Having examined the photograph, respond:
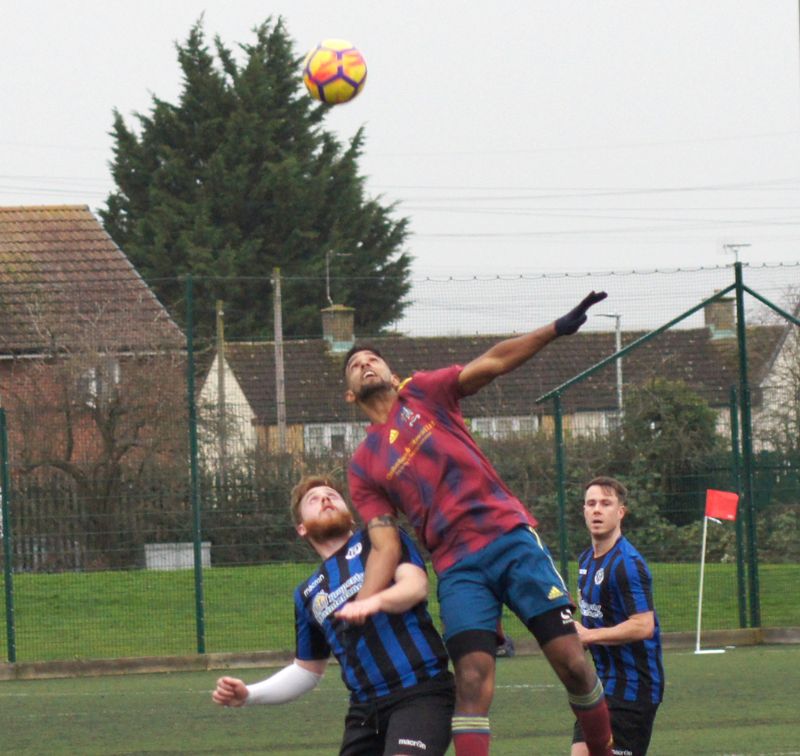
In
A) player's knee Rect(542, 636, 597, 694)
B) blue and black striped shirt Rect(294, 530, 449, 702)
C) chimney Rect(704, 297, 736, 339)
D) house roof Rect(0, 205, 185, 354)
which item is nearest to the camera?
blue and black striped shirt Rect(294, 530, 449, 702)

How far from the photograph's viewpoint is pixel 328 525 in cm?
531

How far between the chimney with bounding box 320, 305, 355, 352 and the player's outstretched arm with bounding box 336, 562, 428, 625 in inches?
469

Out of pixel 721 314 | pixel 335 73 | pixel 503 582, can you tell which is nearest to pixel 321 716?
pixel 335 73

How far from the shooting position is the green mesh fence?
50.6 ft

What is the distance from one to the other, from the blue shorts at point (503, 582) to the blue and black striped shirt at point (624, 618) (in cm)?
84


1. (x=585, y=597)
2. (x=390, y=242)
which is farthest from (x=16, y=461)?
(x=390, y=242)

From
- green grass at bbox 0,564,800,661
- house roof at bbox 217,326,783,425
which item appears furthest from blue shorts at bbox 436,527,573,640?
green grass at bbox 0,564,800,661

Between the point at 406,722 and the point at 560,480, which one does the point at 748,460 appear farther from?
the point at 406,722

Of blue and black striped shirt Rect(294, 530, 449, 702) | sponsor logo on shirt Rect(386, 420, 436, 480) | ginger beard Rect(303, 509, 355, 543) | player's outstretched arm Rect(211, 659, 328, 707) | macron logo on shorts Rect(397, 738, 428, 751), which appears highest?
sponsor logo on shirt Rect(386, 420, 436, 480)

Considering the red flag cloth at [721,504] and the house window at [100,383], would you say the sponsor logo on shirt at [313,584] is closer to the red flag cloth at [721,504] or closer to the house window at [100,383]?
the red flag cloth at [721,504]

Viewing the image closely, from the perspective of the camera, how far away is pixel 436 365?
63.4ft

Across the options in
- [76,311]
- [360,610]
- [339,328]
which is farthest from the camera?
[339,328]

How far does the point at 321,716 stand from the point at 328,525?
620 centimetres

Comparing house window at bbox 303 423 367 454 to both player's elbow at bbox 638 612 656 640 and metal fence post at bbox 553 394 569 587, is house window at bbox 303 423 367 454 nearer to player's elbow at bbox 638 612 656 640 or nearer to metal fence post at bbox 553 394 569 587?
metal fence post at bbox 553 394 569 587
